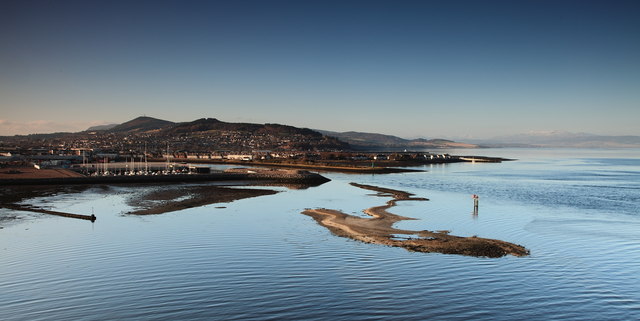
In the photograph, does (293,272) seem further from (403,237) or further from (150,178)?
(150,178)

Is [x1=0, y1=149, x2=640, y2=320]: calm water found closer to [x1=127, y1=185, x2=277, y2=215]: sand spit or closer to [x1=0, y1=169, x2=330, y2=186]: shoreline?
[x1=127, y1=185, x2=277, y2=215]: sand spit

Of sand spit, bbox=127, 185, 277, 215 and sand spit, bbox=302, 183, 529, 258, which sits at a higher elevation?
sand spit, bbox=302, 183, 529, 258

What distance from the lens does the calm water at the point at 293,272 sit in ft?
37.6

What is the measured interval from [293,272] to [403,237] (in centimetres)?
784

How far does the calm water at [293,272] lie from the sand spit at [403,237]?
81cm

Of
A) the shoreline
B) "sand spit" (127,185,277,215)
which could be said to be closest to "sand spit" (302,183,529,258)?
"sand spit" (127,185,277,215)

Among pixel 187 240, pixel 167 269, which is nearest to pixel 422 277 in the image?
pixel 167 269

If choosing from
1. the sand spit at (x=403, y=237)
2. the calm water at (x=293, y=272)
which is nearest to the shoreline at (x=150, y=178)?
the calm water at (x=293, y=272)

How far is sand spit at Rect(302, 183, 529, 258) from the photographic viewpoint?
1823 cm

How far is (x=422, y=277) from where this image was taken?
14.4 metres

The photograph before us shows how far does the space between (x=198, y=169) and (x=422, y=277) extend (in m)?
63.9

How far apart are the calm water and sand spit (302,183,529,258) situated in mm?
806

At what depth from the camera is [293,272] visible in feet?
48.8

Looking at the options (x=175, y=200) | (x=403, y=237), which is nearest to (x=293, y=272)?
(x=403, y=237)
